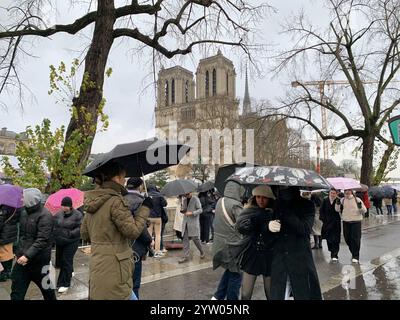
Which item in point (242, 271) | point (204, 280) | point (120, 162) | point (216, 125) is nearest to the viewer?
point (120, 162)

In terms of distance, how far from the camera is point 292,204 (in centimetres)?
399

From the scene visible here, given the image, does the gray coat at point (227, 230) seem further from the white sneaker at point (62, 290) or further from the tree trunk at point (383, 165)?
the tree trunk at point (383, 165)

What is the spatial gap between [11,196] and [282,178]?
12.1 feet

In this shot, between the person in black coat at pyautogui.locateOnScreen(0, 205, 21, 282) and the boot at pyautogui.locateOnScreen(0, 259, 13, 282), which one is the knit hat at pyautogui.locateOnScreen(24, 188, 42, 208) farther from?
the boot at pyautogui.locateOnScreen(0, 259, 13, 282)

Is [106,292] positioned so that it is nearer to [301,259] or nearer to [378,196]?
[301,259]

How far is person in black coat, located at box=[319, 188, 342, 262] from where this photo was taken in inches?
337

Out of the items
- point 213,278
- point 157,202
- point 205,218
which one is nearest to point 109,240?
point 213,278

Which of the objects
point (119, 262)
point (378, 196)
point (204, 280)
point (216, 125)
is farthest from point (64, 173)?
point (216, 125)

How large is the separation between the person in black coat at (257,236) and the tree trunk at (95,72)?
6.24 metres

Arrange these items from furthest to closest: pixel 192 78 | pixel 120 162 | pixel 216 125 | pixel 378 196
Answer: pixel 192 78 → pixel 216 125 → pixel 378 196 → pixel 120 162

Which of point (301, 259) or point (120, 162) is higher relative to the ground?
point (120, 162)

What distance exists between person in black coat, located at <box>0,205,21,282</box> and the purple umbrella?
1101 millimetres

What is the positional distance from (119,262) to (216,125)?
2975cm

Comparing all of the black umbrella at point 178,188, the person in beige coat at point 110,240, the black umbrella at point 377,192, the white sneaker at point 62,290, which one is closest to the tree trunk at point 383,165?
the black umbrella at point 377,192
